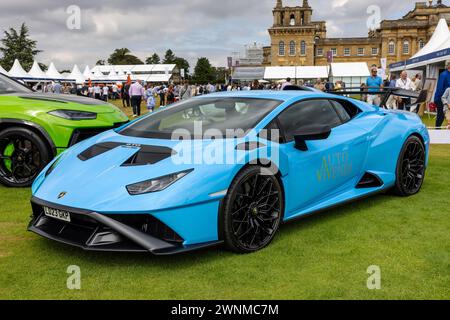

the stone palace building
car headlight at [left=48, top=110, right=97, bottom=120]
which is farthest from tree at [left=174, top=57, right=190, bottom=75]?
car headlight at [left=48, top=110, right=97, bottom=120]

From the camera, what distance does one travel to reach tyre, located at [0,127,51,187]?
5.62m

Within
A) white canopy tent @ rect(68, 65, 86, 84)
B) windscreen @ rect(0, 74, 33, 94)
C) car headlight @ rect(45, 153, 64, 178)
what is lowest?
car headlight @ rect(45, 153, 64, 178)

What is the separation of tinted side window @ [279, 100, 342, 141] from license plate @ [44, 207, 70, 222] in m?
1.86

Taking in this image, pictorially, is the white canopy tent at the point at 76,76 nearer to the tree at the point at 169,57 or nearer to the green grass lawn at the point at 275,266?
the green grass lawn at the point at 275,266

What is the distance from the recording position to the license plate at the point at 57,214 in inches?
127

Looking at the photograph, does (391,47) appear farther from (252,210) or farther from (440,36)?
(252,210)

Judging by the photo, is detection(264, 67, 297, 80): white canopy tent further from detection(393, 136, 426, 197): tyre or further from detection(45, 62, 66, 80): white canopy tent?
detection(393, 136, 426, 197): tyre

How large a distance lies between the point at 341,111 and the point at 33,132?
3656 mm

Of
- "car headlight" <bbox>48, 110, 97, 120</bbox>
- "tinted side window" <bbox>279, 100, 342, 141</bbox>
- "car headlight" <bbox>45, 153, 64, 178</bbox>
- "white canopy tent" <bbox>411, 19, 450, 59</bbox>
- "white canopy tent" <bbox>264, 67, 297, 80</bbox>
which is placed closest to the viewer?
"car headlight" <bbox>45, 153, 64, 178</bbox>

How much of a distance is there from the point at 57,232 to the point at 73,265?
0.87ft

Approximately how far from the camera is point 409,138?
530 centimetres

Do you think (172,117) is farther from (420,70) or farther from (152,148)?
(420,70)

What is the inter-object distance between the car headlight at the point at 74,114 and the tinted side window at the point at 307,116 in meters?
2.94
